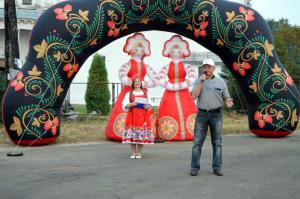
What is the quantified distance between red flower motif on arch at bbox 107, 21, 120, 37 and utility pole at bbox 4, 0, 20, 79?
151 inches

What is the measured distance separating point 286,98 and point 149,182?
5.92 meters

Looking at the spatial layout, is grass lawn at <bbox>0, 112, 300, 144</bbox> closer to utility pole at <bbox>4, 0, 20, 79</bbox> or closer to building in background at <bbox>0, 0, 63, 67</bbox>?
utility pole at <bbox>4, 0, 20, 79</bbox>

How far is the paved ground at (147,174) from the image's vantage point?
5953 millimetres

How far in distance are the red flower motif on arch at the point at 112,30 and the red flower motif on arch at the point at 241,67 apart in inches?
114

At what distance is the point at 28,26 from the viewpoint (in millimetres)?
34062

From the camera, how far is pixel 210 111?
704 cm

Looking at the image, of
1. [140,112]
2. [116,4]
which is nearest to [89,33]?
[116,4]

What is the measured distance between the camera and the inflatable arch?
10.1 m

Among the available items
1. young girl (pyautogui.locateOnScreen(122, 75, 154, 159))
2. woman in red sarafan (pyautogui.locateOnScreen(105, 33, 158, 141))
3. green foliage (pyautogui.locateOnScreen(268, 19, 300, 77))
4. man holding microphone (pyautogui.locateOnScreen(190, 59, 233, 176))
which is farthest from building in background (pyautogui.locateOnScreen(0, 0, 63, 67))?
man holding microphone (pyautogui.locateOnScreen(190, 59, 233, 176))

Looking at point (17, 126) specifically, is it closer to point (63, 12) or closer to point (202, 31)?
point (63, 12)

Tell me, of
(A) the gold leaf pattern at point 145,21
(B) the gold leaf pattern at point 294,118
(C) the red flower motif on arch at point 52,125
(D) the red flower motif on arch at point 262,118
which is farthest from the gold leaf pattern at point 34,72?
(B) the gold leaf pattern at point 294,118

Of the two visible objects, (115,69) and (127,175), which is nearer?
(127,175)

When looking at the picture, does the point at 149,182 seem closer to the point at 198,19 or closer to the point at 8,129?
the point at 8,129

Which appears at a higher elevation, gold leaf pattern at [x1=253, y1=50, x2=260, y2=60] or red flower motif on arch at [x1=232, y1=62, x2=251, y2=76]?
gold leaf pattern at [x1=253, y1=50, x2=260, y2=60]
